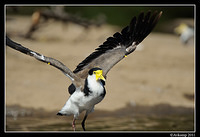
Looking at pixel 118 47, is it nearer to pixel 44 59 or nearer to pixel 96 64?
pixel 96 64

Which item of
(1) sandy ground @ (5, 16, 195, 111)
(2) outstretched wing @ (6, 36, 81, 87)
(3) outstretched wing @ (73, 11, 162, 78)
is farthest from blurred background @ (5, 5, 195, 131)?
(2) outstretched wing @ (6, 36, 81, 87)

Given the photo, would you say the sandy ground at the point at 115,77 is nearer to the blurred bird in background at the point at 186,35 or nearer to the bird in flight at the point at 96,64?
Answer: the blurred bird in background at the point at 186,35

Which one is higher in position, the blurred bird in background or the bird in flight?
the blurred bird in background

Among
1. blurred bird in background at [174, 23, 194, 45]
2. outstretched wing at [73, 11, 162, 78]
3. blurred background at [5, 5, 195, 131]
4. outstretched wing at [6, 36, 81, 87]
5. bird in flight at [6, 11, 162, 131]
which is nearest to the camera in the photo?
outstretched wing at [6, 36, 81, 87]

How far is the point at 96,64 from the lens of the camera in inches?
240

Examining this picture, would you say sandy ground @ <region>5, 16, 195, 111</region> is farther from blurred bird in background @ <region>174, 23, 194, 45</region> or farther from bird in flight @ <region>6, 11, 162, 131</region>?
bird in flight @ <region>6, 11, 162, 131</region>

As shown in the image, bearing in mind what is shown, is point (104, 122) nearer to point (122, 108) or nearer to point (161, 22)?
point (122, 108)

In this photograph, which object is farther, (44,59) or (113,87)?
(113,87)

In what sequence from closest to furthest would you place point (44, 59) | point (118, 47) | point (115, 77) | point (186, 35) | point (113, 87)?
point (44, 59), point (118, 47), point (113, 87), point (115, 77), point (186, 35)

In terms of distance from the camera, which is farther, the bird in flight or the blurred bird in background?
the blurred bird in background

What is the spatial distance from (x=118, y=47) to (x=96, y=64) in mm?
490

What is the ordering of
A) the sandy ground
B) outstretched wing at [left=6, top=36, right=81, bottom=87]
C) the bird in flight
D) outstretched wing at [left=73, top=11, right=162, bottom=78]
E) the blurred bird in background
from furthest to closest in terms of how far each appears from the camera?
the blurred bird in background → the sandy ground → outstretched wing at [left=73, top=11, right=162, bottom=78] → the bird in flight → outstretched wing at [left=6, top=36, right=81, bottom=87]

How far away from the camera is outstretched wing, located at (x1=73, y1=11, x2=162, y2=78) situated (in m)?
5.76

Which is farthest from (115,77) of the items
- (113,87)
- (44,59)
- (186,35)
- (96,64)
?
(186,35)
